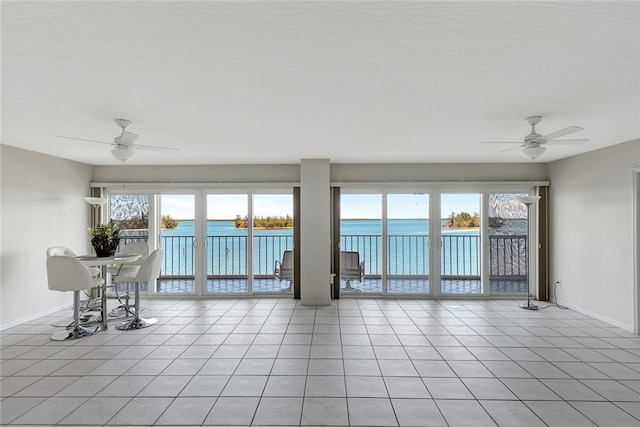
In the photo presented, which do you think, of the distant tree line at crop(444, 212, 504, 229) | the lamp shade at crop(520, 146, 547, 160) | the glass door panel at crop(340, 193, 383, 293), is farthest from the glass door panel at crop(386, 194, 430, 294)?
the lamp shade at crop(520, 146, 547, 160)

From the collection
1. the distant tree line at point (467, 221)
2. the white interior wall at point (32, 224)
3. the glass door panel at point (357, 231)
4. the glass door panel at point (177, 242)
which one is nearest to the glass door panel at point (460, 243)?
the distant tree line at point (467, 221)

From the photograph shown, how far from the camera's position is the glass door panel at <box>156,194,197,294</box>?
592 cm

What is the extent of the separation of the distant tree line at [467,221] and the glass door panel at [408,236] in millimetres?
490

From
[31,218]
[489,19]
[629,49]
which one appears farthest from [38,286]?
[629,49]

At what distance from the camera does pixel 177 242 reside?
652 centimetres

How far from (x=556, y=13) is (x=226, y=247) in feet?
19.4

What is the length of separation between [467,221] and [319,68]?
477cm

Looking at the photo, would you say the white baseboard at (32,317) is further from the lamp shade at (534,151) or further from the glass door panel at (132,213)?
the lamp shade at (534,151)

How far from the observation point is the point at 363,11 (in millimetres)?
1514

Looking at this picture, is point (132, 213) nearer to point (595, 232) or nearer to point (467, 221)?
point (467, 221)

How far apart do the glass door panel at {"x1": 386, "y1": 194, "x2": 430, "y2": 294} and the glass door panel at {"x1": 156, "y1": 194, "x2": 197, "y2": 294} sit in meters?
3.53

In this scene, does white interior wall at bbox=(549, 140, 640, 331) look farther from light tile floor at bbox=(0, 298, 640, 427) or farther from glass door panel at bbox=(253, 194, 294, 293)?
glass door panel at bbox=(253, 194, 294, 293)

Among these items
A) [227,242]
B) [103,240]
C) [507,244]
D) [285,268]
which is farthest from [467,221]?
[103,240]

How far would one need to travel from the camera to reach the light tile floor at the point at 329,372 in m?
2.34
